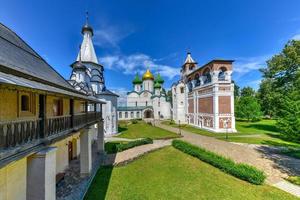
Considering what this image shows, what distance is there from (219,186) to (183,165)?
391 cm

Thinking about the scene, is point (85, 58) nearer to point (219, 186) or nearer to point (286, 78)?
point (219, 186)

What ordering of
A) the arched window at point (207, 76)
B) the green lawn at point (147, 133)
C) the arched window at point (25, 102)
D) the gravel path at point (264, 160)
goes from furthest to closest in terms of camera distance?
the arched window at point (207, 76) < the green lawn at point (147, 133) < the gravel path at point (264, 160) < the arched window at point (25, 102)

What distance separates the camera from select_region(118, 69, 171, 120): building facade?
59.3m

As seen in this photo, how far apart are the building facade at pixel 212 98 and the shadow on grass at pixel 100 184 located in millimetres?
21270

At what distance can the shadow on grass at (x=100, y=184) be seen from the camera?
372 inches

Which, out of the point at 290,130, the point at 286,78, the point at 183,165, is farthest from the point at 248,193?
the point at 286,78

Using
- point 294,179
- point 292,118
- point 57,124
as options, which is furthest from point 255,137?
point 57,124

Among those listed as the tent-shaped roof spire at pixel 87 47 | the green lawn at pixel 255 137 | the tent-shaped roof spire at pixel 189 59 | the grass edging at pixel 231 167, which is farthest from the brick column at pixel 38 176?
the tent-shaped roof spire at pixel 189 59

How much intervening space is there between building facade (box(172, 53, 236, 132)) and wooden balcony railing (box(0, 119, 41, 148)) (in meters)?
27.1

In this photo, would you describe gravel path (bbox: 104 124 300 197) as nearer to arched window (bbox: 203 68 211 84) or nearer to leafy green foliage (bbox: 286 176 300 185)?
leafy green foliage (bbox: 286 176 300 185)

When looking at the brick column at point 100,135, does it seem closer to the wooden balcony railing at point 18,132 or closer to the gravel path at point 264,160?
the gravel path at point 264,160

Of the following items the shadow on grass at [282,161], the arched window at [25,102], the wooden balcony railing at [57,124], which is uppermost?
the arched window at [25,102]

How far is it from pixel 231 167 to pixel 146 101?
168 ft

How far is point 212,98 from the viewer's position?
96.8 feet
